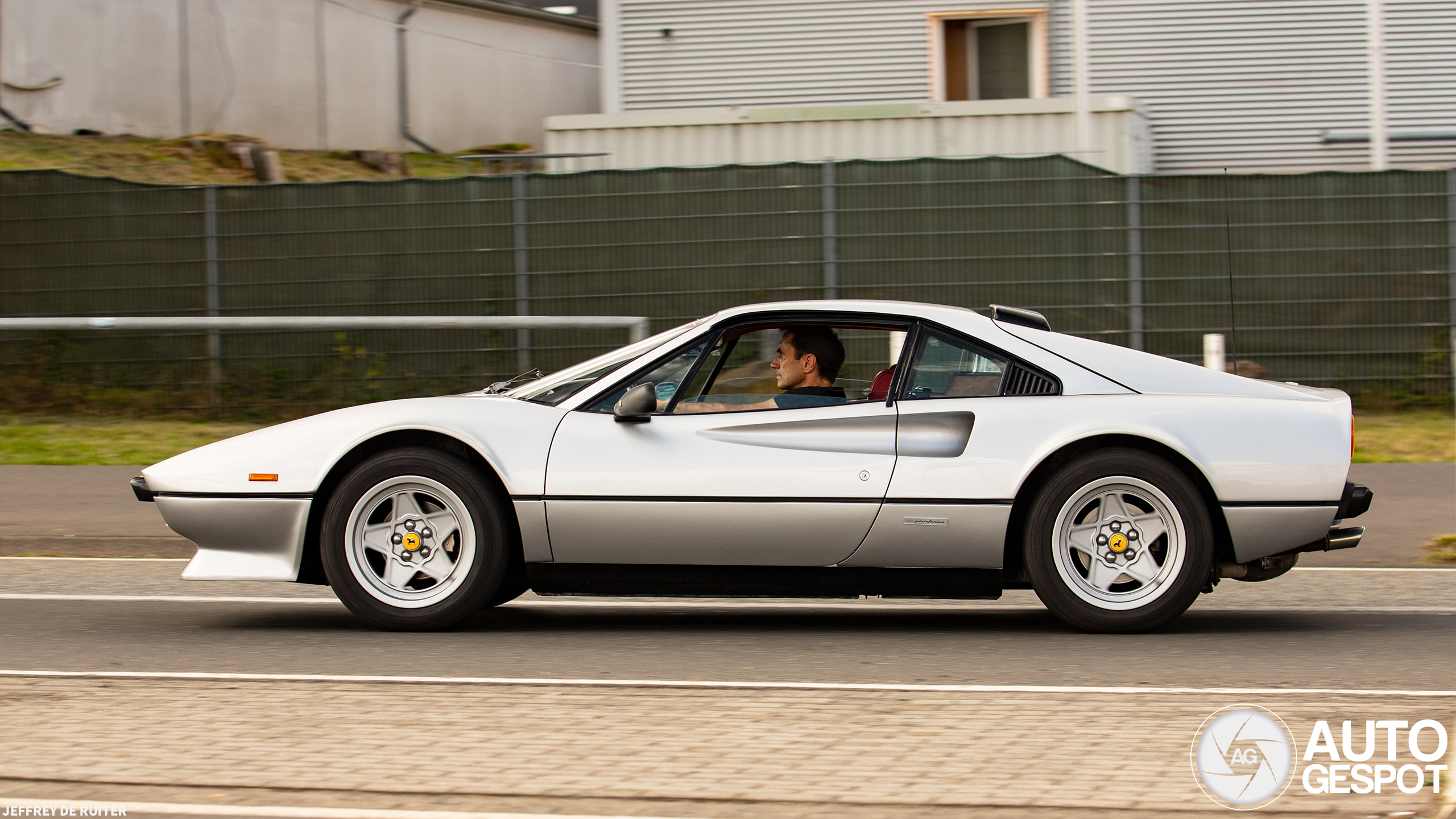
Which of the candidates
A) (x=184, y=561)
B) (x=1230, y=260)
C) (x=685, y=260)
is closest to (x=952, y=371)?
(x=1230, y=260)

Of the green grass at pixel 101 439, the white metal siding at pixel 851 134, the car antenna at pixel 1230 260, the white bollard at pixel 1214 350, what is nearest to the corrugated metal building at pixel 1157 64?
the white metal siding at pixel 851 134

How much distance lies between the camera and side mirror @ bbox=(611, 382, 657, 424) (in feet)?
18.0

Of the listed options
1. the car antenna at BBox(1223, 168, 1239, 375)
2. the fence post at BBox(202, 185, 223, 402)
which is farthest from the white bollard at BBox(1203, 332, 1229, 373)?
the fence post at BBox(202, 185, 223, 402)

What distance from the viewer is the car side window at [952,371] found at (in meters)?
5.66

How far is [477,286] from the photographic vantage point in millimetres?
13375

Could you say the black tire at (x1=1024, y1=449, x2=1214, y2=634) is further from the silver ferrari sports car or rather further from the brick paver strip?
the brick paver strip

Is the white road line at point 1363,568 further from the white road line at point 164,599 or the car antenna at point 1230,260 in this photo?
the white road line at point 164,599

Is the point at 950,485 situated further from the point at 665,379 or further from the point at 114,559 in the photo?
the point at 114,559

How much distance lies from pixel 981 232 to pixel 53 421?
8132 millimetres

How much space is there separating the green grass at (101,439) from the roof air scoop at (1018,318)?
7526mm

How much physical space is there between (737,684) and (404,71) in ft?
67.3

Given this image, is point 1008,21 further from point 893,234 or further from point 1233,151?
point 893,234

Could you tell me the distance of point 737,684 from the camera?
4.83 metres

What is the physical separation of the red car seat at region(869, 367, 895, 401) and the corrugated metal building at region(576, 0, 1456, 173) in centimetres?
1360
